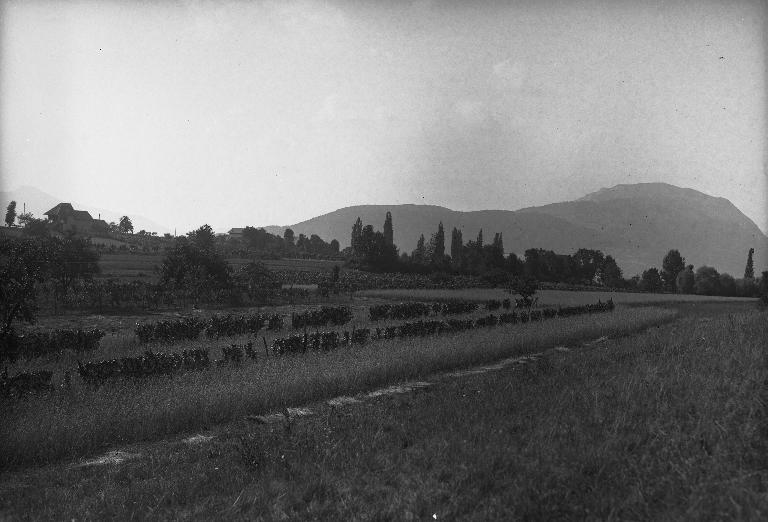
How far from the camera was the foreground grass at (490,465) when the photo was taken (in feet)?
19.5

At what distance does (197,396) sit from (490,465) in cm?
849

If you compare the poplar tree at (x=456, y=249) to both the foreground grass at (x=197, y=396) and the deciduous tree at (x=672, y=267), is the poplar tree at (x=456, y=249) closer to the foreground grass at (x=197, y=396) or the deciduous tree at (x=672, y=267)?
the deciduous tree at (x=672, y=267)

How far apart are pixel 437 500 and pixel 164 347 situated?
739 inches

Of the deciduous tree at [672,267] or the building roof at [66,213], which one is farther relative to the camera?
the deciduous tree at [672,267]

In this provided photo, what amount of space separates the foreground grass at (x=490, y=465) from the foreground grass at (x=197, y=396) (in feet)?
3.19

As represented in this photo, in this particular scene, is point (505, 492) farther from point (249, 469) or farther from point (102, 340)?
point (102, 340)

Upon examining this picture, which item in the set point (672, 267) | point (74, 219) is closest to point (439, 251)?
point (672, 267)

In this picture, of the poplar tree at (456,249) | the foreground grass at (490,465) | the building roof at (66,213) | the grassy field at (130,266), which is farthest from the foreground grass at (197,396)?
the building roof at (66,213)

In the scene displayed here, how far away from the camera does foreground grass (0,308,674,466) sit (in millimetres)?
10086

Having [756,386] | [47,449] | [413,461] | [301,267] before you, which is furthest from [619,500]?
[301,267]

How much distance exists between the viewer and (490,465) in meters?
6.99

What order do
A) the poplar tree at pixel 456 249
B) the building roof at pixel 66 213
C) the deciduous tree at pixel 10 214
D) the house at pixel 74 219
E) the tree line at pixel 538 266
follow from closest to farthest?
the deciduous tree at pixel 10 214 → the house at pixel 74 219 → the tree line at pixel 538 266 → the building roof at pixel 66 213 → the poplar tree at pixel 456 249

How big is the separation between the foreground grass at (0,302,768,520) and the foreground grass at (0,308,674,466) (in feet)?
3.19

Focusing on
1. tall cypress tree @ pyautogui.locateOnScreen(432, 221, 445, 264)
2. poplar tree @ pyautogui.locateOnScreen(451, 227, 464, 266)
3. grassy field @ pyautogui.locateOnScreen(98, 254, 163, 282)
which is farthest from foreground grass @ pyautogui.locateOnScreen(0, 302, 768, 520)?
poplar tree @ pyautogui.locateOnScreen(451, 227, 464, 266)
